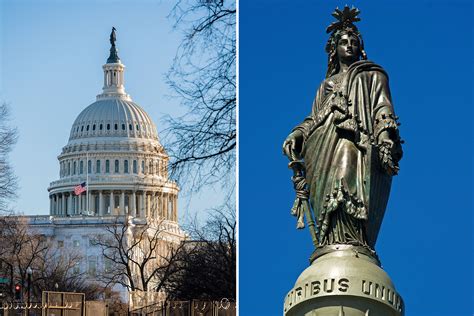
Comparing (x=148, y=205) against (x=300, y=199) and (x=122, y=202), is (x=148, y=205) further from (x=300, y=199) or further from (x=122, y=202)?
(x=300, y=199)

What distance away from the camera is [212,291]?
40.9 m

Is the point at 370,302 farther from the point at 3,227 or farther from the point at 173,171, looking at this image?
the point at 3,227

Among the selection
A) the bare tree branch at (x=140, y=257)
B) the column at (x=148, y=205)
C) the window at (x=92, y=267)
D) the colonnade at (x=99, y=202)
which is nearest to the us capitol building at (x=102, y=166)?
the colonnade at (x=99, y=202)

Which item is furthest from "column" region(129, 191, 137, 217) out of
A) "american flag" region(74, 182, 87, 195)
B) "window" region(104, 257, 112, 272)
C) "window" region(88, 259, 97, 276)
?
"window" region(104, 257, 112, 272)

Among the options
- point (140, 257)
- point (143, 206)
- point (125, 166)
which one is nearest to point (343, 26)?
point (140, 257)

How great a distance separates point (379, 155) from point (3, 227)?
48702mm

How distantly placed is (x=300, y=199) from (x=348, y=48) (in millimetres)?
1312

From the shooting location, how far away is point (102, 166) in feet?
417

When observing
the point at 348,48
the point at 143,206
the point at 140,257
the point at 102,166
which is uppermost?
the point at 102,166

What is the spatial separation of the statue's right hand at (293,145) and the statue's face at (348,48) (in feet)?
2.56

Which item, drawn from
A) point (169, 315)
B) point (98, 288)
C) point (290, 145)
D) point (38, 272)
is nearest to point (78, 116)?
point (98, 288)

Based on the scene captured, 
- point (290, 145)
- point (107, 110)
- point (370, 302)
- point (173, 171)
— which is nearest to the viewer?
point (370, 302)

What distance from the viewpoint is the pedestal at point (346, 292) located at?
1220 centimetres

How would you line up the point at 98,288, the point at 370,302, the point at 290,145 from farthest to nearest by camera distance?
1. the point at 98,288
2. the point at 290,145
3. the point at 370,302
